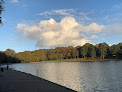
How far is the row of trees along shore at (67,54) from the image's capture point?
12594 cm

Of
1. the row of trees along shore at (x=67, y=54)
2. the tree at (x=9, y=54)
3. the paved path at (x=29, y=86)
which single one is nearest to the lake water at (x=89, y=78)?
the paved path at (x=29, y=86)

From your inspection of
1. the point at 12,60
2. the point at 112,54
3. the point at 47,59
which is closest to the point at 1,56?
the point at 12,60

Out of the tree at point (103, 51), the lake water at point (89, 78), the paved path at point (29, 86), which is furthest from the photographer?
the tree at point (103, 51)

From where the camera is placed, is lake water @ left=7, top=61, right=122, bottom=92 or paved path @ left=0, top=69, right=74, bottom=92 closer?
paved path @ left=0, top=69, right=74, bottom=92

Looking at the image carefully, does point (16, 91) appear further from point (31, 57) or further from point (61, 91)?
point (31, 57)

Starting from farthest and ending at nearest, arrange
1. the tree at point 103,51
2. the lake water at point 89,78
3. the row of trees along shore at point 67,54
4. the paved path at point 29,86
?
the row of trees along shore at point 67,54, the tree at point 103,51, the lake water at point 89,78, the paved path at point 29,86

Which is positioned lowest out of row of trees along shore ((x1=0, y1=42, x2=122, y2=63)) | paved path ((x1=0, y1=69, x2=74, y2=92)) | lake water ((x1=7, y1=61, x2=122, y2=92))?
lake water ((x1=7, y1=61, x2=122, y2=92))

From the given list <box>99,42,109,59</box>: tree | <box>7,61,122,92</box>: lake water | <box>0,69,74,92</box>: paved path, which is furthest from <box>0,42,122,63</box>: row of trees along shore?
<box>0,69,74,92</box>: paved path

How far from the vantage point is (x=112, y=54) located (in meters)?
124

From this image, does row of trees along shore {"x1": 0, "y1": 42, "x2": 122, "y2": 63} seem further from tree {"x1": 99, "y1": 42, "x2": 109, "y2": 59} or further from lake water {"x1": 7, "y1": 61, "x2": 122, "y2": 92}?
lake water {"x1": 7, "y1": 61, "x2": 122, "y2": 92}

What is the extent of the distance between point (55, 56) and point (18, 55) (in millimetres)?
50421

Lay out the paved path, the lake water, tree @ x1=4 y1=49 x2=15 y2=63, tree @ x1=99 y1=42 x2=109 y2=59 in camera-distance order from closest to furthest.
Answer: the paved path, the lake water, tree @ x1=99 y1=42 x2=109 y2=59, tree @ x1=4 y1=49 x2=15 y2=63

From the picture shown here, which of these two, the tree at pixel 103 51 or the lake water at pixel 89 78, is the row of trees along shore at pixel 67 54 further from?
the lake water at pixel 89 78

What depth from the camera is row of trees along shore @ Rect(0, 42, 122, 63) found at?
12594 centimetres
